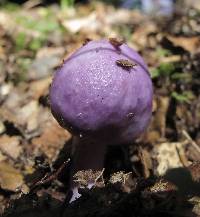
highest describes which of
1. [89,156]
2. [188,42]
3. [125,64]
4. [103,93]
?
[125,64]

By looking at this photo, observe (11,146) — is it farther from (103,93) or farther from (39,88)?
(103,93)

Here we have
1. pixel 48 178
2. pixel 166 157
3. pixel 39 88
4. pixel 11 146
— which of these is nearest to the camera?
pixel 48 178

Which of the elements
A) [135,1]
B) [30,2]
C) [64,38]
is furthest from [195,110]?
[30,2]

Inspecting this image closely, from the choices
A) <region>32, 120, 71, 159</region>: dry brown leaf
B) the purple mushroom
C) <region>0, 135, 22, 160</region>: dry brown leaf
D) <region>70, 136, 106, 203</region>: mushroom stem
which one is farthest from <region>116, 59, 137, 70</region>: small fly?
<region>0, 135, 22, 160</region>: dry brown leaf

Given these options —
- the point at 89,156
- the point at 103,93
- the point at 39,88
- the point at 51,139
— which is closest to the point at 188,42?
the point at 39,88

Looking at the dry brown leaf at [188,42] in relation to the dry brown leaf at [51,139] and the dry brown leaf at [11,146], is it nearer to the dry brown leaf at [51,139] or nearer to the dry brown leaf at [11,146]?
the dry brown leaf at [51,139]

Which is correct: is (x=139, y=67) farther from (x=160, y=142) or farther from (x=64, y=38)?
(x=64, y=38)

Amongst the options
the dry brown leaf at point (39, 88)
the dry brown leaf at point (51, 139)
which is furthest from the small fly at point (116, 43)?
the dry brown leaf at point (39, 88)
